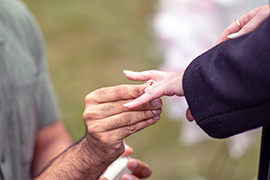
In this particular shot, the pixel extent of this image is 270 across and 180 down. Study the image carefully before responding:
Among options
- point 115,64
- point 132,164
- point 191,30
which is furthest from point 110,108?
point 115,64

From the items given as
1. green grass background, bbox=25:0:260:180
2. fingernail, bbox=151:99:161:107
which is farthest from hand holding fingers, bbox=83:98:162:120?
green grass background, bbox=25:0:260:180

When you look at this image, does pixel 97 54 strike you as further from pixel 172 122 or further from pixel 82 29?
pixel 172 122

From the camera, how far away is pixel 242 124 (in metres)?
0.70

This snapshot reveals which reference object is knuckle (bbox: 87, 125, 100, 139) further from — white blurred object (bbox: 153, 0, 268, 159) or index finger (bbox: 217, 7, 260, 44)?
white blurred object (bbox: 153, 0, 268, 159)

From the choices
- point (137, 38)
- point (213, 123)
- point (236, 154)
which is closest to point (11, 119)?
point (213, 123)

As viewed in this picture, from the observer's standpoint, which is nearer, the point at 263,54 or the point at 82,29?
the point at 263,54

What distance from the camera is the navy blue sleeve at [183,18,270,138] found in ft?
2.08

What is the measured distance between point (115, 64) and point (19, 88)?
6.68ft

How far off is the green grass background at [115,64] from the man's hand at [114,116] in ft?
3.16

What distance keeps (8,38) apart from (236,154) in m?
1.05

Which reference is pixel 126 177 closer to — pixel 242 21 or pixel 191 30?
pixel 242 21

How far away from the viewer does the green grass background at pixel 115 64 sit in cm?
237

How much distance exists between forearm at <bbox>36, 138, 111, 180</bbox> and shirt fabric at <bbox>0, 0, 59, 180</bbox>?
31 centimetres

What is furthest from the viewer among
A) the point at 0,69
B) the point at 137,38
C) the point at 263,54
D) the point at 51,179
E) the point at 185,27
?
the point at 137,38
